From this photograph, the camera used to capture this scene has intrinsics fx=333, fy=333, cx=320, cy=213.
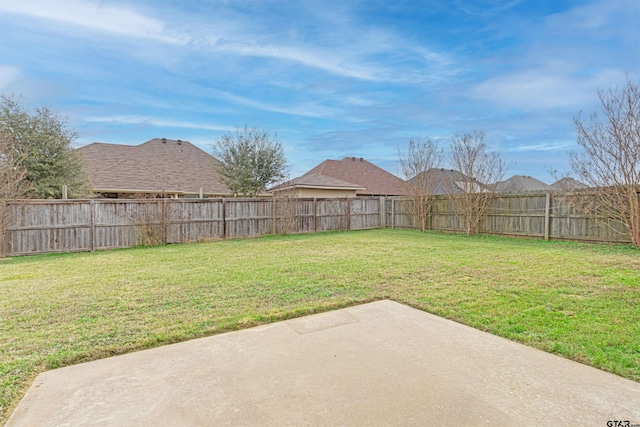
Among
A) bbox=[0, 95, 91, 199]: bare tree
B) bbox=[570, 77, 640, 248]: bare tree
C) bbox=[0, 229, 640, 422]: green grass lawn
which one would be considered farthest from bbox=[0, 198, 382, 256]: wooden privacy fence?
bbox=[570, 77, 640, 248]: bare tree

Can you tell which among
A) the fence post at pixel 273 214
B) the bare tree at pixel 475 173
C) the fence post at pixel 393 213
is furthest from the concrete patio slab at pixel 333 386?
the fence post at pixel 393 213

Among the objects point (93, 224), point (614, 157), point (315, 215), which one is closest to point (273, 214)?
point (315, 215)

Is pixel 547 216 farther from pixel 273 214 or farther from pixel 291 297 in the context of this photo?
pixel 291 297

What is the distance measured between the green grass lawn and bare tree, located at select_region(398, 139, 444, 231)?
6.16 meters

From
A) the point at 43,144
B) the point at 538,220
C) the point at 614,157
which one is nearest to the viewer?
the point at 614,157

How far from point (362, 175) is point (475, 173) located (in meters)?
11.5

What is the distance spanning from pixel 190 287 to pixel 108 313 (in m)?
1.19

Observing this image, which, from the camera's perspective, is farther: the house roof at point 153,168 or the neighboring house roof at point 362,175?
the neighboring house roof at point 362,175

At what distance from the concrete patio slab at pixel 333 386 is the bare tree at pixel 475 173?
9802 millimetres

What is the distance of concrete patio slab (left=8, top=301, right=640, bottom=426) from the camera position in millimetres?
1737

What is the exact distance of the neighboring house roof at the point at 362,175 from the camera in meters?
21.8

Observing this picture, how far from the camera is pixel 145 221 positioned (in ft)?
32.6

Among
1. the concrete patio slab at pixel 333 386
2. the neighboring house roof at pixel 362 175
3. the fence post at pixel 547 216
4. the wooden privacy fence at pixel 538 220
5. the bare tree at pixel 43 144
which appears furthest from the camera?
the neighboring house roof at pixel 362 175

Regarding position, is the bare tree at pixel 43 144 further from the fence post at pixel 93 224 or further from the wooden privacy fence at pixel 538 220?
the wooden privacy fence at pixel 538 220
